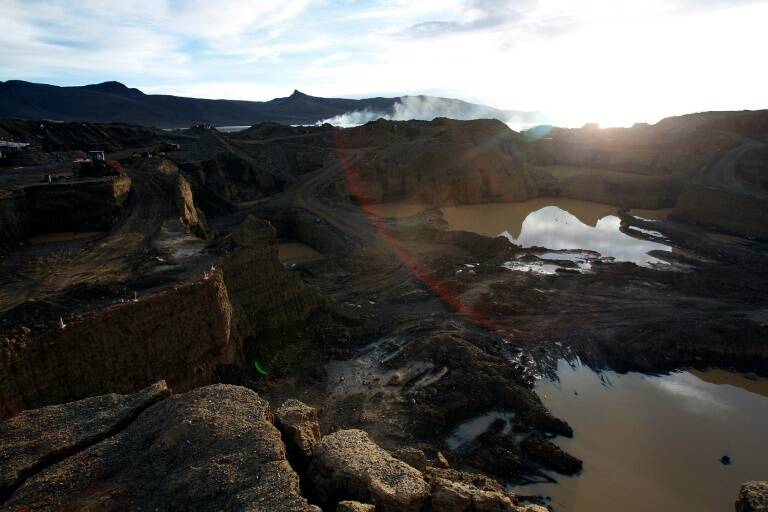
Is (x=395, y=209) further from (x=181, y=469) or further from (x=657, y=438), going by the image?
(x=181, y=469)

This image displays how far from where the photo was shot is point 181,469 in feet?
16.0

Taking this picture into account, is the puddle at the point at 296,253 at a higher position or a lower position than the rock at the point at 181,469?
lower

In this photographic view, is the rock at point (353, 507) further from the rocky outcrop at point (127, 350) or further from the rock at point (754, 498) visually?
the rocky outcrop at point (127, 350)

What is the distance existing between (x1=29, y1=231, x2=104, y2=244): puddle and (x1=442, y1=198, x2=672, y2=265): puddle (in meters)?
19.2

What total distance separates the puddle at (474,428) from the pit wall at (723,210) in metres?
23.3

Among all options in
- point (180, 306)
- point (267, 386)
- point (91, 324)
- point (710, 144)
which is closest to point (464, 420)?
point (267, 386)

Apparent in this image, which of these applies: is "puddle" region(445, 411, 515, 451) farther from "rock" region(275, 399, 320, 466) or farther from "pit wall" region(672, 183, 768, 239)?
"pit wall" region(672, 183, 768, 239)

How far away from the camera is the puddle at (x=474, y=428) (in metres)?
10.4

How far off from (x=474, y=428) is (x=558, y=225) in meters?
22.1

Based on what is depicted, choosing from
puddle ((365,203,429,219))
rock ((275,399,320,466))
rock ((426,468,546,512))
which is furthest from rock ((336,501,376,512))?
puddle ((365,203,429,219))

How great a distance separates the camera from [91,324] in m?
8.98

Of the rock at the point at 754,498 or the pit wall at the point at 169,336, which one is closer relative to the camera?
the rock at the point at 754,498

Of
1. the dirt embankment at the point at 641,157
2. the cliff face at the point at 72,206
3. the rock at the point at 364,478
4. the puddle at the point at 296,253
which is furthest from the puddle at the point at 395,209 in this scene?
the rock at the point at 364,478

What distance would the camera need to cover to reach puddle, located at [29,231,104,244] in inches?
574
